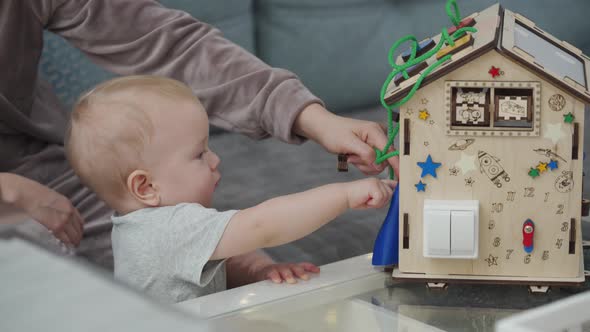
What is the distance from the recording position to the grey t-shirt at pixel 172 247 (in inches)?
29.6

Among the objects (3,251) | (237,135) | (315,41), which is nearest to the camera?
(3,251)

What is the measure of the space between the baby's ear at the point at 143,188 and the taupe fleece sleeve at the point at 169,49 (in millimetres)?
270

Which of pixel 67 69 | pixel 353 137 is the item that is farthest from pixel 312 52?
pixel 353 137

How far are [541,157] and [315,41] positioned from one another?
Result: 36.7 inches

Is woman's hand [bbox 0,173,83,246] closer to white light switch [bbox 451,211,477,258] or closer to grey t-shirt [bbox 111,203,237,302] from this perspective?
grey t-shirt [bbox 111,203,237,302]

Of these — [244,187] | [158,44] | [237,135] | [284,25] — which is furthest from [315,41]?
[158,44]

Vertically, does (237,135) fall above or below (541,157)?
below

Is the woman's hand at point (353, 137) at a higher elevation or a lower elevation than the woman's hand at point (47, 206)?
higher

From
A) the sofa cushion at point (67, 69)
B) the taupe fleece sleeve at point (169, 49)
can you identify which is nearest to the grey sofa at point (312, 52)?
the sofa cushion at point (67, 69)

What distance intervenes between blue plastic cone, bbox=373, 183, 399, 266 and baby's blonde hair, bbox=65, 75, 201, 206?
0.23m

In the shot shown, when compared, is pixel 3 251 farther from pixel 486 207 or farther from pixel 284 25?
pixel 284 25

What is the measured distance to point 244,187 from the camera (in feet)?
4.21

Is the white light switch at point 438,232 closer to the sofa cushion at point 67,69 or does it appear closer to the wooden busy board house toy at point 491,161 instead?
the wooden busy board house toy at point 491,161

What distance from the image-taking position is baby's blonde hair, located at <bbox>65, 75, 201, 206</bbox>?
769 mm
